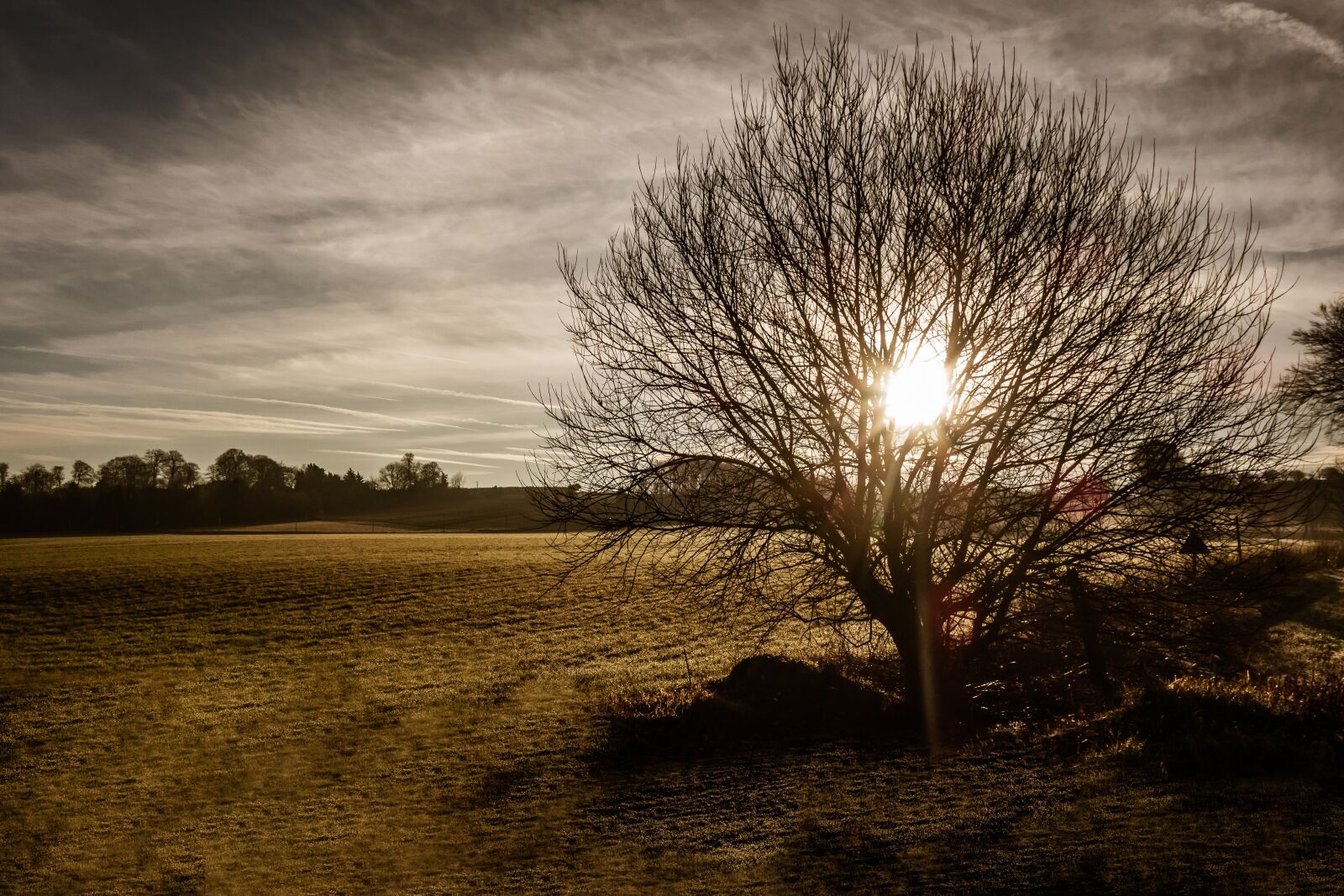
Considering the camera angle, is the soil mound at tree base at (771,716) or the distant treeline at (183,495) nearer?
the soil mound at tree base at (771,716)

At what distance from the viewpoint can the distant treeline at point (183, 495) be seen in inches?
3602

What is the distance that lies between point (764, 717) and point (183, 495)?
103086 millimetres

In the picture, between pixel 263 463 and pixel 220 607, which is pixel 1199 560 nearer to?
pixel 220 607

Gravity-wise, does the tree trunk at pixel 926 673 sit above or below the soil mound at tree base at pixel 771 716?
above

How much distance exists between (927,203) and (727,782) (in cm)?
744

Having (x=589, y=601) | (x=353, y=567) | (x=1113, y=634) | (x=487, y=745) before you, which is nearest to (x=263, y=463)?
(x=353, y=567)

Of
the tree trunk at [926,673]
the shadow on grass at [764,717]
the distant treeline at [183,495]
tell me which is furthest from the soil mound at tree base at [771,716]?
the distant treeline at [183,495]

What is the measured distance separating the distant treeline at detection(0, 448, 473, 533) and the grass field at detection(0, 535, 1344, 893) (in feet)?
262

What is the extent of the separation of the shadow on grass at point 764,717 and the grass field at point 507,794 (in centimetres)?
46

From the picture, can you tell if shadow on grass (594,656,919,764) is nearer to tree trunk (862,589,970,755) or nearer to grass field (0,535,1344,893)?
tree trunk (862,589,970,755)

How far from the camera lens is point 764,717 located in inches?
478

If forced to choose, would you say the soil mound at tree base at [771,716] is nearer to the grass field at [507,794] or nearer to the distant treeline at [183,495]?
the grass field at [507,794]

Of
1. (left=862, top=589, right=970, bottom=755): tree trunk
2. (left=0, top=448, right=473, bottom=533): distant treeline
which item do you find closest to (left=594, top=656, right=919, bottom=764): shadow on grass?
(left=862, top=589, right=970, bottom=755): tree trunk

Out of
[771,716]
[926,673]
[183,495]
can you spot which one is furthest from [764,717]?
[183,495]
